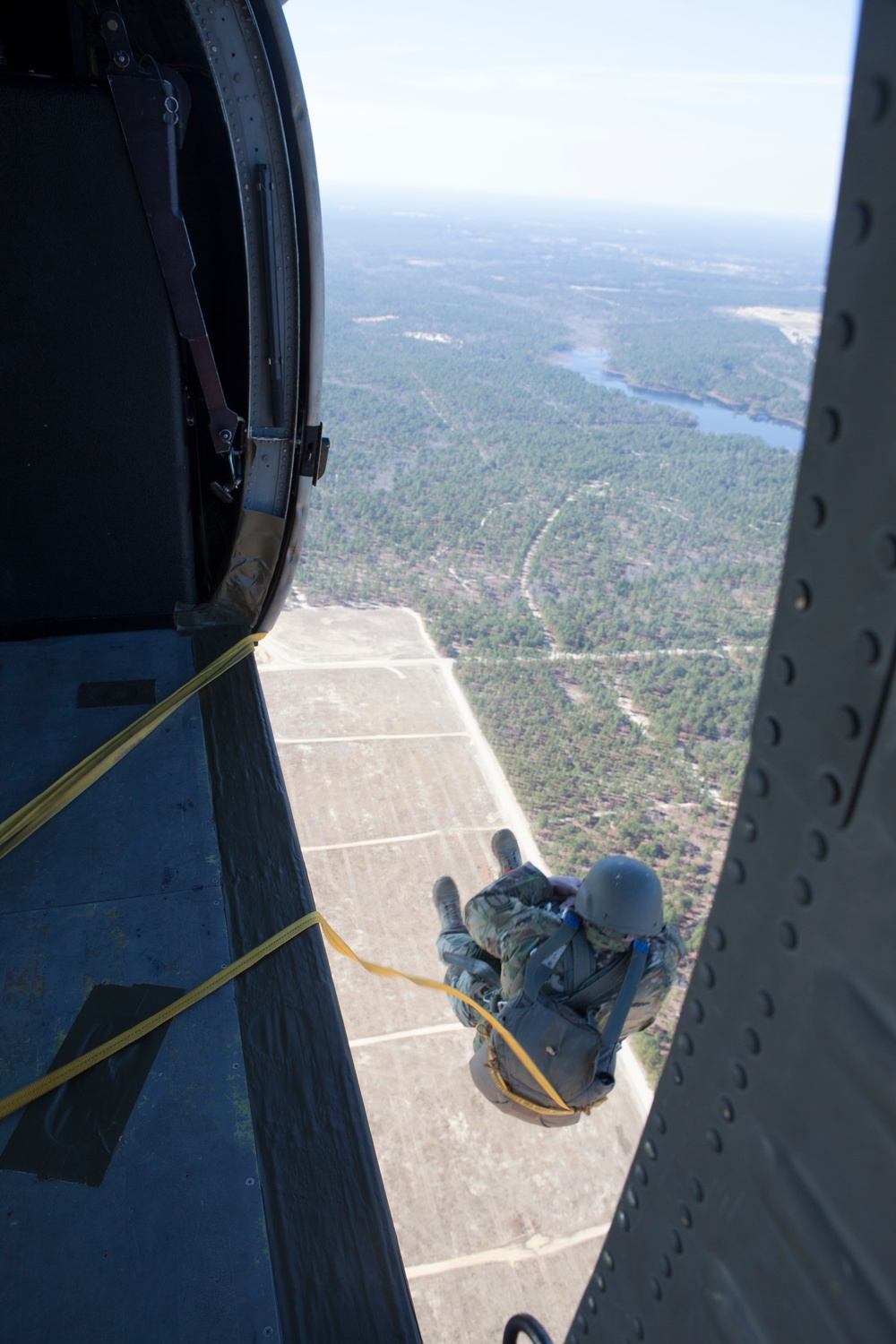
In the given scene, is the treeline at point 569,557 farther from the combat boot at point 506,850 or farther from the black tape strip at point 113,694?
the black tape strip at point 113,694

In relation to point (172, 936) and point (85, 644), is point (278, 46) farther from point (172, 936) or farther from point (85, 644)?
point (172, 936)

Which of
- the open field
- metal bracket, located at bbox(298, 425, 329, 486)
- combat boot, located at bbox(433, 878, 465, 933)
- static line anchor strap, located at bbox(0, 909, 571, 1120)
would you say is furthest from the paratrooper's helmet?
the open field

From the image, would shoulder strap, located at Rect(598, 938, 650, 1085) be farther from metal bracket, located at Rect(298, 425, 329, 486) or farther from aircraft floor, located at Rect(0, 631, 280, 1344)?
metal bracket, located at Rect(298, 425, 329, 486)

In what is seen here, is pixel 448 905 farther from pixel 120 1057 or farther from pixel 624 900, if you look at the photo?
pixel 120 1057

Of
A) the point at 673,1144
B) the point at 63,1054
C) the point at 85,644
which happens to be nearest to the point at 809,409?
the point at 673,1144

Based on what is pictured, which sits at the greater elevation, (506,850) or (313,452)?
(313,452)

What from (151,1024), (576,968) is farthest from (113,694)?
(576,968)

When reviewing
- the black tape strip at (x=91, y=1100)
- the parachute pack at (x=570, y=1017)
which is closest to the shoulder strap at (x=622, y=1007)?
the parachute pack at (x=570, y=1017)
